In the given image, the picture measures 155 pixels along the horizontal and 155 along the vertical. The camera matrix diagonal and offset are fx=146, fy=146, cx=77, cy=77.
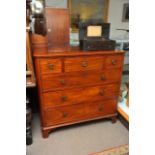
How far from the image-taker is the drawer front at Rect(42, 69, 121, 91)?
4.80ft

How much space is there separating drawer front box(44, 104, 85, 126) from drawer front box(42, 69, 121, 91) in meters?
0.27

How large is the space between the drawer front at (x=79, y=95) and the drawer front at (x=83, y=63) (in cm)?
24

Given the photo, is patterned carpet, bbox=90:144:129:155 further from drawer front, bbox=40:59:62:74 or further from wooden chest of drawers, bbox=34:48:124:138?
drawer front, bbox=40:59:62:74

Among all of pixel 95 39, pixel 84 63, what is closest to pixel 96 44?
pixel 95 39

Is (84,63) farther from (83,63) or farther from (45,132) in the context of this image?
(45,132)

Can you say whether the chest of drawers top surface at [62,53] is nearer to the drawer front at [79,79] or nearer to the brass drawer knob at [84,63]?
the brass drawer knob at [84,63]

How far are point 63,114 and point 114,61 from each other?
2.72ft

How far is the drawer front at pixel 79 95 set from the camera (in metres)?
1.54

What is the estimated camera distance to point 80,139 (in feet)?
5.57

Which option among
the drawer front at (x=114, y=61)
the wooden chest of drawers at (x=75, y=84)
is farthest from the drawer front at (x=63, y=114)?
the drawer front at (x=114, y=61)
